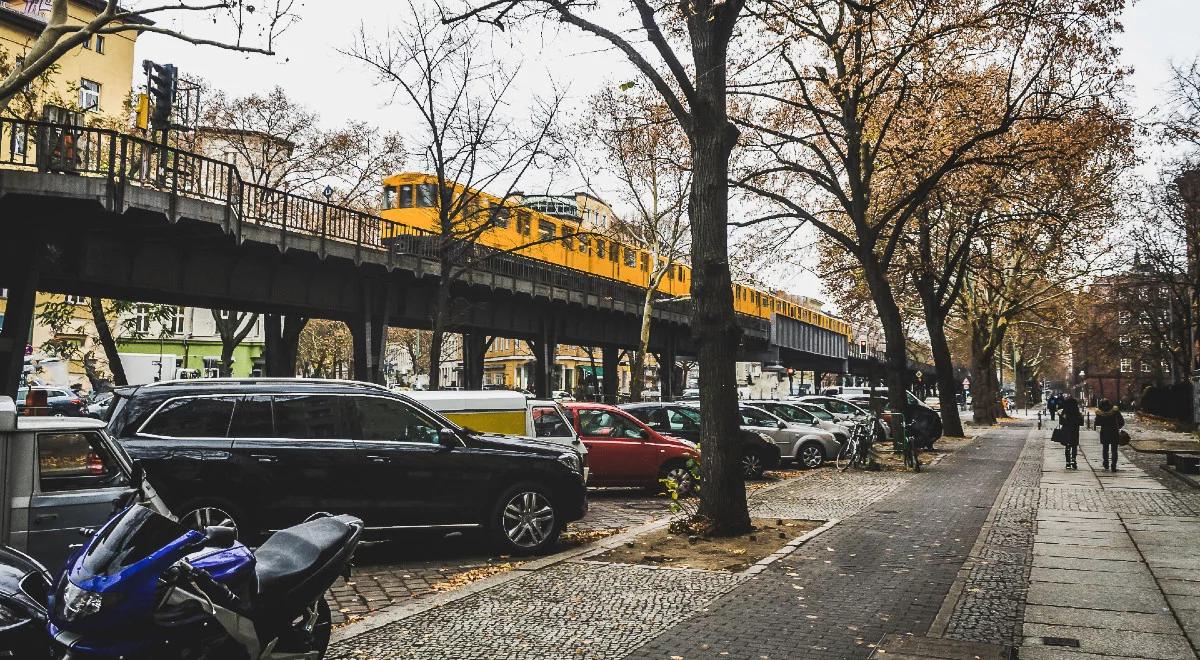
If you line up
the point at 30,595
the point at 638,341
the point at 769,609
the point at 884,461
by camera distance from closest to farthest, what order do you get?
the point at 30,595
the point at 769,609
the point at 884,461
the point at 638,341

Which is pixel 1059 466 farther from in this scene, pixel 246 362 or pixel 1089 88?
pixel 246 362

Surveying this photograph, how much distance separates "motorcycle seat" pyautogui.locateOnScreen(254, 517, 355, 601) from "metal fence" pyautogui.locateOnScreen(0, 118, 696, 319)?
14.1 meters

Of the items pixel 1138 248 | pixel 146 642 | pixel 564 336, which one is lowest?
pixel 146 642

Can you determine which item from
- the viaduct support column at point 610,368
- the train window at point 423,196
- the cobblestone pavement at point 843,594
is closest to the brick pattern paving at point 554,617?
the cobblestone pavement at point 843,594

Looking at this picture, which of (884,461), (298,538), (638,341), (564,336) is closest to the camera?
(298,538)

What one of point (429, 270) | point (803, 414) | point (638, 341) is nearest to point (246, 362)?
point (638, 341)

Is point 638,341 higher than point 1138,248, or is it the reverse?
point 1138,248

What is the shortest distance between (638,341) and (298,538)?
130ft

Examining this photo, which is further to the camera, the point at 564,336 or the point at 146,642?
the point at 564,336

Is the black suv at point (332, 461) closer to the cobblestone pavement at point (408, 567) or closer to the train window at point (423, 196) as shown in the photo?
the cobblestone pavement at point (408, 567)

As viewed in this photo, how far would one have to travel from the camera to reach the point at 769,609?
7.39m

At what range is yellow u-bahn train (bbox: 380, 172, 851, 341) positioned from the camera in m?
26.4

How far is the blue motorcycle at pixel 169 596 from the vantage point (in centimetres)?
402

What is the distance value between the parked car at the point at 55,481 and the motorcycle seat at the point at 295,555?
2.85 meters
